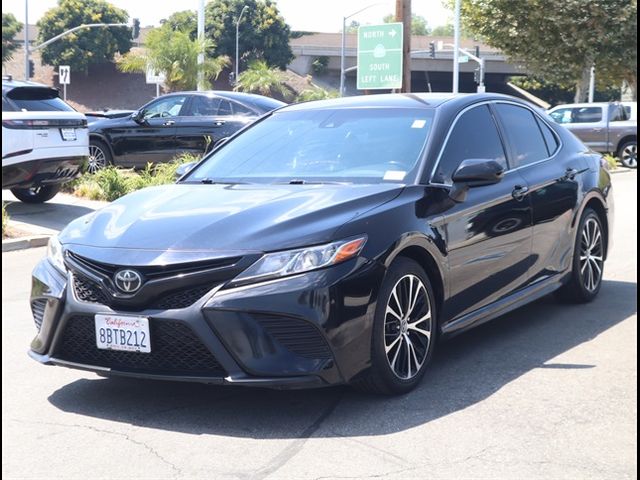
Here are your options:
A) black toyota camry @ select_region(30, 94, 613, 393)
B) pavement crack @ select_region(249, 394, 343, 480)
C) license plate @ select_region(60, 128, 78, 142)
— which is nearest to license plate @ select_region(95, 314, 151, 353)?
black toyota camry @ select_region(30, 94, 613, 393)

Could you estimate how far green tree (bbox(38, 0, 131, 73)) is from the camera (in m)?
73.9

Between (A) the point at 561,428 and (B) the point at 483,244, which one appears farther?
(B) the point at 483,244

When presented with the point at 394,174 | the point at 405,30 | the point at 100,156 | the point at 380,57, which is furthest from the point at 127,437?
the point at 380,57

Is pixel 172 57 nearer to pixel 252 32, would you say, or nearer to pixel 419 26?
pixel 252 32

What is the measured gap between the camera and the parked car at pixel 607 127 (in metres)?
28.5

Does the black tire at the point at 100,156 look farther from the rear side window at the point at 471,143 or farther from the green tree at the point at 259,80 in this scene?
the green tree at the point at 259,80

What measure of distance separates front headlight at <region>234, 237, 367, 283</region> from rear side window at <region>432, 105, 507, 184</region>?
1.13 m

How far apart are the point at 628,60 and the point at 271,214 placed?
27.5 meters

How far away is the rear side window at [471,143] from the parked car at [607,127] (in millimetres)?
22831

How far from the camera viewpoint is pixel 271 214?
4.85m

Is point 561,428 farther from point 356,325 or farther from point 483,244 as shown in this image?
point 483,244

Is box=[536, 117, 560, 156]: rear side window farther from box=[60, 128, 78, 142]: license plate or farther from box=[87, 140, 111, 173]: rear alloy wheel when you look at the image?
box=[87, 140, 111, 173]: rear alloy wheel

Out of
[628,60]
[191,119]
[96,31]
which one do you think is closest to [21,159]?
[191,119]

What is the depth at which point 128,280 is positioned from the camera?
457 cm
